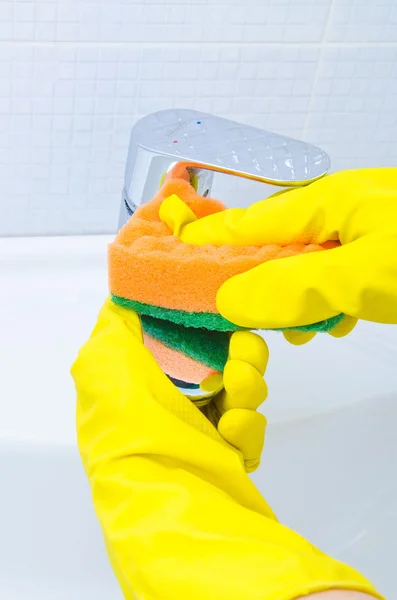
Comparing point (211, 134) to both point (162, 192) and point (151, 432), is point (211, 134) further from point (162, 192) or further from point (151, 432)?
point (151, 432)

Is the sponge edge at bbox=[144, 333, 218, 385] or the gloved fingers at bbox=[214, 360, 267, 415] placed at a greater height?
the gloved fingers at bbox=[214, 360, 267, 415]

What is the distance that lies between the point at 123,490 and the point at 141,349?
64 millimetres

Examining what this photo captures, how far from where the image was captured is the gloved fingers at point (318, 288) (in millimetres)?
281

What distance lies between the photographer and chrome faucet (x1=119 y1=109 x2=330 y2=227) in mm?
369

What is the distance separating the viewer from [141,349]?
0.34 m

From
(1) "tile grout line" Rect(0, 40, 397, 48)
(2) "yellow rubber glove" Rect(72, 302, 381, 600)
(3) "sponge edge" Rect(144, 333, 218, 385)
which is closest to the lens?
(2) "yellow rubber glove" Rect(72, 302, 381, 600)

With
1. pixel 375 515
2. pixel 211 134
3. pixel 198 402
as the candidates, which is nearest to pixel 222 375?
pixel 198 402

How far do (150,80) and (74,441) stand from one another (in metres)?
0.26

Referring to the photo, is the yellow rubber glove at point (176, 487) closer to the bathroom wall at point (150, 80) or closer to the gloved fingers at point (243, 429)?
the gloved fingers at point (243, 429)

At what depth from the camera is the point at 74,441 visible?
458 mm

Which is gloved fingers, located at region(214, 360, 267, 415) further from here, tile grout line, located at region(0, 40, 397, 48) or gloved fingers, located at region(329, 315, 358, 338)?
tile grout line, located at region(0, 40, 397, 48)

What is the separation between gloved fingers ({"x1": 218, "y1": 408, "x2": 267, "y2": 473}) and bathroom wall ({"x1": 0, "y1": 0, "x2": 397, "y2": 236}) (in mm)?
271

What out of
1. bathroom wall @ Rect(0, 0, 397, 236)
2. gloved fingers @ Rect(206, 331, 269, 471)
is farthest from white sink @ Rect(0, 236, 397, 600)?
gloved fingers @ Rect(206, 331, 269, 471)

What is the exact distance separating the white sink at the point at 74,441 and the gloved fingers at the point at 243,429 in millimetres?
147
